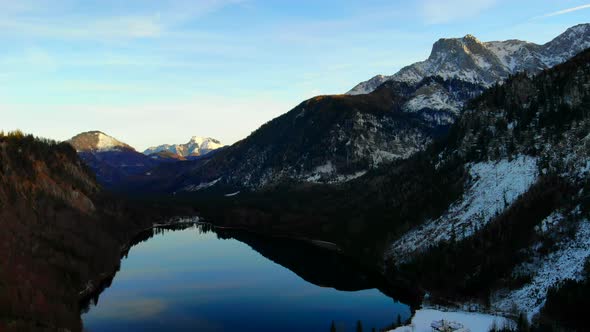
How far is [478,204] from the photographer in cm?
15588

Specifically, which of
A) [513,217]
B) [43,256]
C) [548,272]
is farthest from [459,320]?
[43,256]

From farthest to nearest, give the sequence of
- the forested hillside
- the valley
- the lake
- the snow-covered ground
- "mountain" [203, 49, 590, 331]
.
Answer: the lake
"mountain" [203, 49, 590, 331]
the valley
the forested hillside
the snow-covered ground

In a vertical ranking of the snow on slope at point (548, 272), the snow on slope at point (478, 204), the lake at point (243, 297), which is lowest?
the lake at point (243, 297)

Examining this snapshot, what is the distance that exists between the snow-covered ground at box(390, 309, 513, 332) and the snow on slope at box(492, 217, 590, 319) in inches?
232

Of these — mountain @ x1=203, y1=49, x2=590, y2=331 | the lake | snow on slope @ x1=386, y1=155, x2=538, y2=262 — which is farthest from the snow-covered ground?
snow on slope @ x1=386, y1=155, x2=538, y2=262

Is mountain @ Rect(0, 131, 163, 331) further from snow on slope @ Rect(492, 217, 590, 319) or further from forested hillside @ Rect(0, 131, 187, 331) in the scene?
snow on slope @ Rect(492, 217, 590, 319)

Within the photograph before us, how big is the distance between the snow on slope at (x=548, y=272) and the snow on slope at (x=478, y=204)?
3108cm

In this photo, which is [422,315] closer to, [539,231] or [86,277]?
[539,231]

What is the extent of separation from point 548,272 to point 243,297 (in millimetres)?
72588

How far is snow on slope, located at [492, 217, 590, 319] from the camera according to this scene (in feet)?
335

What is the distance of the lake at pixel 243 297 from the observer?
372 feet

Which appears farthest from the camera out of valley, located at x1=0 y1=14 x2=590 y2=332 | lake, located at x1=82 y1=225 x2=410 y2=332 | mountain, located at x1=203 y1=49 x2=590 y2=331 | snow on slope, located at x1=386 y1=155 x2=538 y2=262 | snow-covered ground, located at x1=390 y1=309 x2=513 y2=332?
snow on slope, located at x1=386 y1=155 x2=538 y2=262

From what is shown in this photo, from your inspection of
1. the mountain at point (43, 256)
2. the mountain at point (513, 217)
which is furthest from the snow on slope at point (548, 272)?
the mountain at point (43, 256)

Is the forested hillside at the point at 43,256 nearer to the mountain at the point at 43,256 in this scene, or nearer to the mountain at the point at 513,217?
the mountain at the point at 43,256
